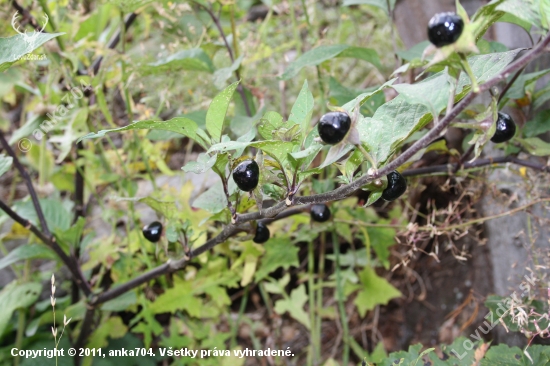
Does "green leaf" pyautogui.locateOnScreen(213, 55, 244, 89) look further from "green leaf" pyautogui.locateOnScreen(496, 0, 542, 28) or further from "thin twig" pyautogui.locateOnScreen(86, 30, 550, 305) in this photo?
"green leaf" pyautogui.locateOnScreen(496, 0, 542, 28)

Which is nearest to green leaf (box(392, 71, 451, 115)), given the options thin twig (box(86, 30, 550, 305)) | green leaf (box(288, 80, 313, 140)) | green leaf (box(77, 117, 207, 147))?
thin twig (box(86, 30, 550, 305))

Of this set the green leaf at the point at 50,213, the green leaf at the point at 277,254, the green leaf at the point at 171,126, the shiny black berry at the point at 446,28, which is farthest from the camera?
the green leaf at the point at 277,254

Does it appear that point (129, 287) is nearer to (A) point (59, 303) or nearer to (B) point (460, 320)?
(A) point (59, 303)

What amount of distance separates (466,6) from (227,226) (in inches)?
47.0

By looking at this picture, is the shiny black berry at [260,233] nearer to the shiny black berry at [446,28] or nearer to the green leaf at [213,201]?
the green leaf at [213,201]

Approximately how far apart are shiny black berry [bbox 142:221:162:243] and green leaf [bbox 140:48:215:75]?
442 millimetres

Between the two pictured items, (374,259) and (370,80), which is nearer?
(374,259)

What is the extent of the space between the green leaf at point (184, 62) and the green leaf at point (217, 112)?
0.52 m

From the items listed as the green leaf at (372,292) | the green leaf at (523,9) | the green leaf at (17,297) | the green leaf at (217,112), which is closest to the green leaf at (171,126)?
the green leaf at (217,112)

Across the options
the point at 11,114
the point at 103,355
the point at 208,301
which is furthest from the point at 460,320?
the point at 11,114

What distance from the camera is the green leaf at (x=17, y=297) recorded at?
1192 millimetres

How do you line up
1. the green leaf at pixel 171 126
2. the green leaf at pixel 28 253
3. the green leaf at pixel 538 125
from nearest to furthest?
the green leaf at pixel 171 126 < the green leaf at pixel 538 125 < the green leaf at pixel 28 253

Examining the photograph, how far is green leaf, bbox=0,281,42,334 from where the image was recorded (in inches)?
46.9

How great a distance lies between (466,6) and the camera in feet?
4.81
